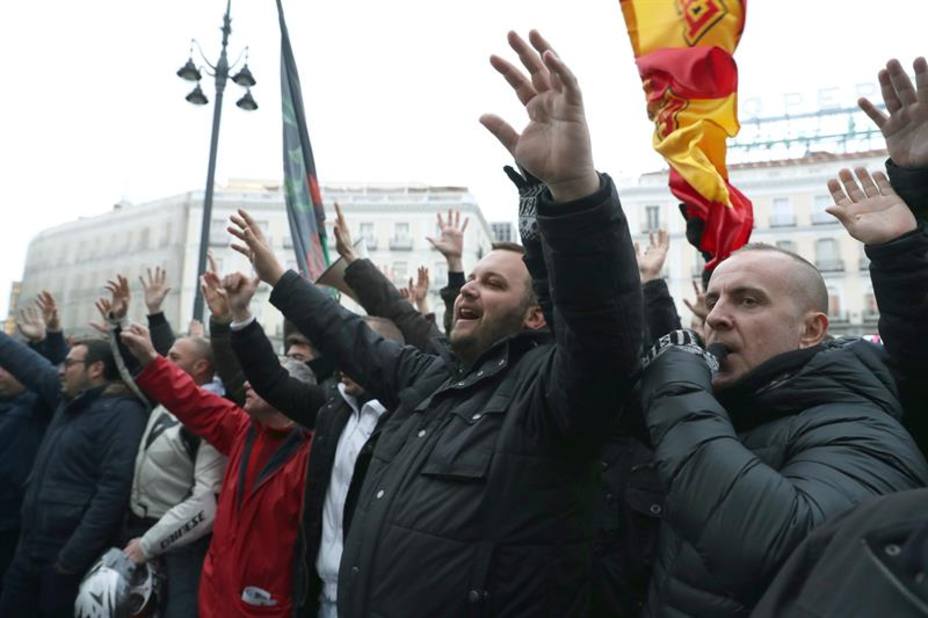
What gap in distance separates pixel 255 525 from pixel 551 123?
7.81ft

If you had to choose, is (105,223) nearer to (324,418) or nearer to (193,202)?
(193,202)

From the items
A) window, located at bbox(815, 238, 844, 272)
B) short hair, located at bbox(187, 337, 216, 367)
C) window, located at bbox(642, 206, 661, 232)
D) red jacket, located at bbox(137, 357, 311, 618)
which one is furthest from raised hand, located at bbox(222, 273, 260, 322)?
window, located at bbox(815, 238, 844, 272)

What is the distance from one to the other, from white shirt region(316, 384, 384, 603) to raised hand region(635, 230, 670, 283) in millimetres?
1298

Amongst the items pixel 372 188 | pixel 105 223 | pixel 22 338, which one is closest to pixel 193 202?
pixel 105 223

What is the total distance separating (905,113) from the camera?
197 centimetres

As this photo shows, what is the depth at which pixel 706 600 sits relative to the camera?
4.98 feet

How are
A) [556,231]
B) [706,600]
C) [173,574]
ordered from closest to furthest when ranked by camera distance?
[706,600] → [556,231] → [173,574]

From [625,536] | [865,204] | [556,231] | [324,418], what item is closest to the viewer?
[556,231]

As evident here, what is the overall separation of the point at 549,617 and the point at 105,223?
49.0 meters

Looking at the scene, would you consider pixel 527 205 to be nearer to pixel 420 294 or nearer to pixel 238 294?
pixel 238 294

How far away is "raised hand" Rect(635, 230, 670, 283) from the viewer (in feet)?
8.05

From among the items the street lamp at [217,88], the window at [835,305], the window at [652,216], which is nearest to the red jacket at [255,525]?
the street lamp at [217,88]

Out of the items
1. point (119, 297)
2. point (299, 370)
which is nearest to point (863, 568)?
point (299, 370)

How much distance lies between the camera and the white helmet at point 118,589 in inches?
137
